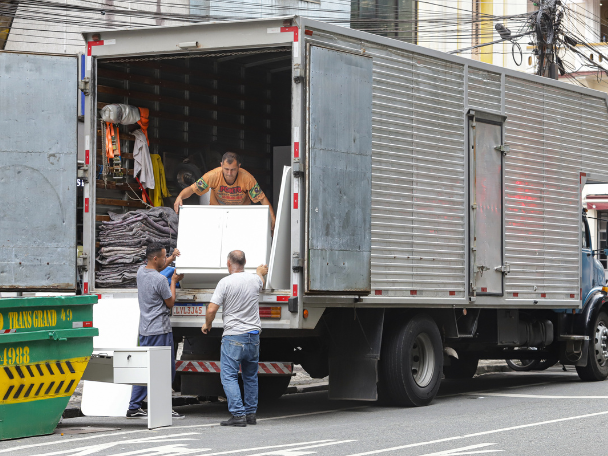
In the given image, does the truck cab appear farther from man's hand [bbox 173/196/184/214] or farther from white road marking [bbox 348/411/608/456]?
man's hand [bbox 173/196/184/214]

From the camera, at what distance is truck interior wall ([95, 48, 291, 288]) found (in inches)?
435

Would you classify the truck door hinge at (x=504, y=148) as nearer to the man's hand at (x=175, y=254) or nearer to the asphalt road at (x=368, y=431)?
the asphalt road at (x=368, y=431)

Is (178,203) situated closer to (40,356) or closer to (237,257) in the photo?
(237,257)

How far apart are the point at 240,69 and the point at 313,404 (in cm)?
420

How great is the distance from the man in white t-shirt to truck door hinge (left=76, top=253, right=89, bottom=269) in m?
1.64

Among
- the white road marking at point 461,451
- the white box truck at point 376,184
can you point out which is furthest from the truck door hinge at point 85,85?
the white road marking at point 461,451

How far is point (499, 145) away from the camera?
11547mm

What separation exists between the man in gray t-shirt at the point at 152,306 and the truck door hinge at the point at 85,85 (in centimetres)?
180

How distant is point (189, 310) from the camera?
976 cm

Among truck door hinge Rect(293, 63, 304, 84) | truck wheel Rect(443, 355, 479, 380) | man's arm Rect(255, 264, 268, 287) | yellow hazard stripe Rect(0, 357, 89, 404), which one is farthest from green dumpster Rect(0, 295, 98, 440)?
truck wheel Rect(443, 355, 479, 380)

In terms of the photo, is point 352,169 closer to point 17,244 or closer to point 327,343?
point 327,343

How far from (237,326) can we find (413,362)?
2.49 meters

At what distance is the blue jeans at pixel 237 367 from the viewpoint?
9086 mm

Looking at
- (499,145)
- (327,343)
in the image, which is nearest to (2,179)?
(327,343)
